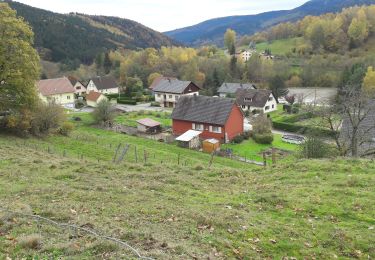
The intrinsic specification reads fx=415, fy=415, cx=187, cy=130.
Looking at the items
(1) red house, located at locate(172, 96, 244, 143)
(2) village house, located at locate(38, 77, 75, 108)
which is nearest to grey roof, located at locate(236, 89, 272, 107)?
(1) red house, located at locate(172, 96, 244, 143)

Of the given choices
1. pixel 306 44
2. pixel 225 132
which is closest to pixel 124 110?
pixel 225 132

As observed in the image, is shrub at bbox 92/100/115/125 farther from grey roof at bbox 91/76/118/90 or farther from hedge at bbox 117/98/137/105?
grey roof at bbox 91/76/118/90

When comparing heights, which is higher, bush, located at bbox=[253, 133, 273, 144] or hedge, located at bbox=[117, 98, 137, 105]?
hedge, located at bbox=[117, 98, 137, 105]

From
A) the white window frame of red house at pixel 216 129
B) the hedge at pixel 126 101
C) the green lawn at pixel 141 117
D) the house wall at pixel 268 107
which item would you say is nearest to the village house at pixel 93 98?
the hedge at pixel 126 101

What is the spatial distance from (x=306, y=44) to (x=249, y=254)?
130 metres

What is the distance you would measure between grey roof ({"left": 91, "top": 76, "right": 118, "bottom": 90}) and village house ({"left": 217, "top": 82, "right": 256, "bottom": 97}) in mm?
27886

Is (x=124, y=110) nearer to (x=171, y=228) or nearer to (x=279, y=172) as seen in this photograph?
(x=279, y=172)

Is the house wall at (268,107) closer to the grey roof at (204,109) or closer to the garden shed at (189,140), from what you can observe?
the grey roof at (204,109)

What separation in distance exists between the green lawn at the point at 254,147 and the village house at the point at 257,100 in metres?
20.0

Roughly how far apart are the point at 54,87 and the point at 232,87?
113 ft

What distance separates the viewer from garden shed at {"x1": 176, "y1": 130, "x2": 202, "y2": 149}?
45469mm

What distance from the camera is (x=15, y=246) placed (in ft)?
30.0

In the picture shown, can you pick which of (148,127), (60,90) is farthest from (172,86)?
(148,127)

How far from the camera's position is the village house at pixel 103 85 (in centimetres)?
9514
